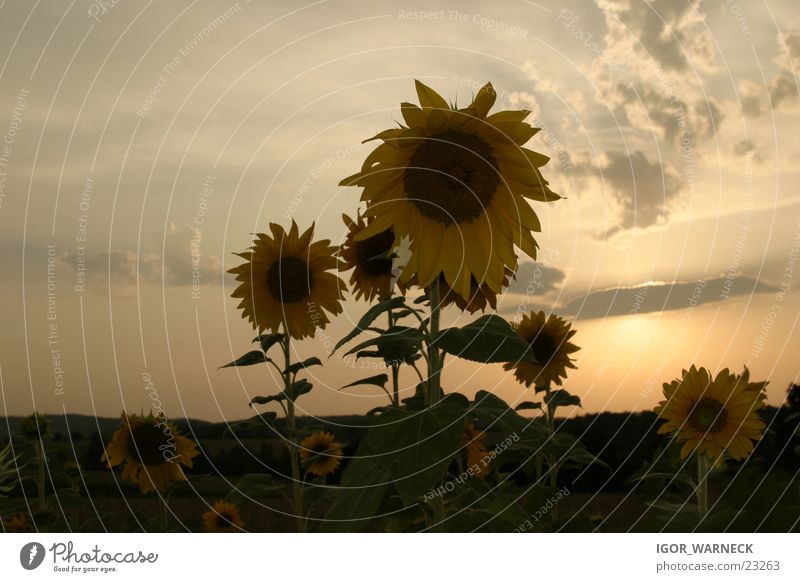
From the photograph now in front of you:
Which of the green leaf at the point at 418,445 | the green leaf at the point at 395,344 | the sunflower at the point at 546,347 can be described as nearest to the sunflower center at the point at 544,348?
the sunflower at the point at 546,347

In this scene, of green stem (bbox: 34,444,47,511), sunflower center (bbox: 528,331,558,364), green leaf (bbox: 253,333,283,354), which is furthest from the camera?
sunflower center (bbox: 528,331,558,364)

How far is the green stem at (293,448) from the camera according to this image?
12.4 feet

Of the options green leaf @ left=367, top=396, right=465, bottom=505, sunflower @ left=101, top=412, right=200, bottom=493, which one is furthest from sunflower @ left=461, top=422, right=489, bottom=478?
green leaf @ left=367, top=396, right=465, bottom=505

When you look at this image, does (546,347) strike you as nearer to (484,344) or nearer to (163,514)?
(163,514)

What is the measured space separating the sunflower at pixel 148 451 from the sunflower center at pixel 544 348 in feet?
7.64

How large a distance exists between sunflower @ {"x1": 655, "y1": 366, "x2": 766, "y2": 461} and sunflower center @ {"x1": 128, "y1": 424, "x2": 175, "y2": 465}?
3.00 meters

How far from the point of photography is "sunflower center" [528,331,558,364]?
5.61m

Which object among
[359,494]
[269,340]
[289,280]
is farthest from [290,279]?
[359,494]

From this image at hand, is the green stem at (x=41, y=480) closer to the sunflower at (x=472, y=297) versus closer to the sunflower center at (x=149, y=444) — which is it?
the sunflower center at (x=149, y=444)

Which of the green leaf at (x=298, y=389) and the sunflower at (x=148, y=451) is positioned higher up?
the green leaf at (x=298, y=389)

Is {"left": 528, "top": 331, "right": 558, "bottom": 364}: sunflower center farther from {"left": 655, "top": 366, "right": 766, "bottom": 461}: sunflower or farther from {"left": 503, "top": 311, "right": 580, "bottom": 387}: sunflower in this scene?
{"left": 655, "top": 366, "right": 766, "bottom": 461}: sunflower

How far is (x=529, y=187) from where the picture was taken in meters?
3.05

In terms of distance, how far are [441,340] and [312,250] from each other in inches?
89.9
